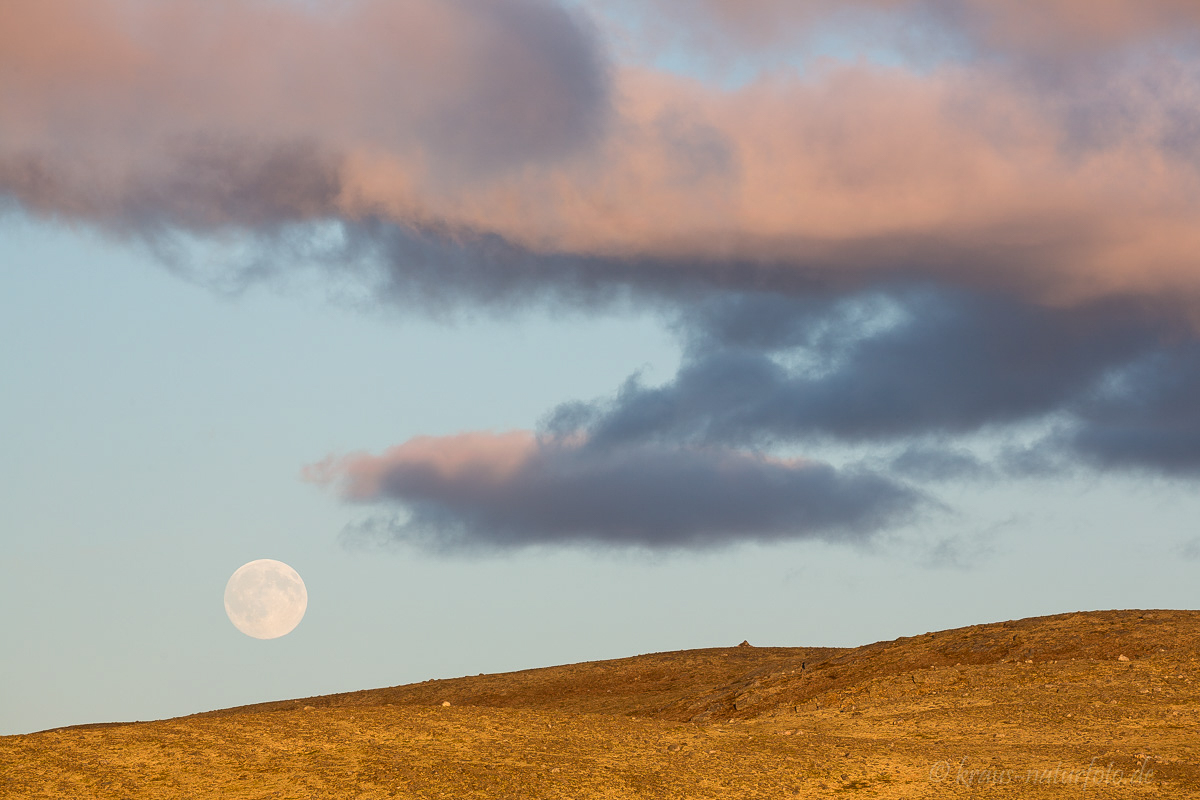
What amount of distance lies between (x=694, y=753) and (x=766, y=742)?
1.41 meters

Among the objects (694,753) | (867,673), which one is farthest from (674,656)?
(694,753)

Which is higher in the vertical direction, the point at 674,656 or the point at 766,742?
the point at 674,656

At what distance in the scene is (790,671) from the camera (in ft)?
95.8

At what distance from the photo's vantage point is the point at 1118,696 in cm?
2130

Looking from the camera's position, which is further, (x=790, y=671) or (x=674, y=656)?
(x=674, y=656)

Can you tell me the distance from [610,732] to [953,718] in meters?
6.38

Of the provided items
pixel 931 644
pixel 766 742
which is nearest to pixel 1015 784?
pixel 766 742

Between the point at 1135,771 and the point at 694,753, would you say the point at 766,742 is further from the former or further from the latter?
the point at 1135,771

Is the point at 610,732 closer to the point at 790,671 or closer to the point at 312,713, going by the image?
the point at 312,713

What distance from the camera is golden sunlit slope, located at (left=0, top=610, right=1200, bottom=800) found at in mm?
15234

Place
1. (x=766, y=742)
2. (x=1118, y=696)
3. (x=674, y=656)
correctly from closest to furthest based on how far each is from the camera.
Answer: (x=766, y=742), (x=1118, y=696), (x=674, y=656)

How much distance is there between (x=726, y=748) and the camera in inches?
680

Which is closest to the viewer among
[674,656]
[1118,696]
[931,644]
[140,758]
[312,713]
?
[140,758]

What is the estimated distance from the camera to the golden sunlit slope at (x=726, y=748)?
50.0ft
